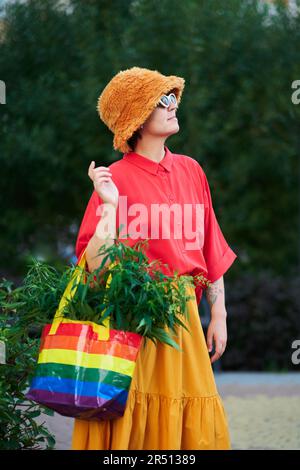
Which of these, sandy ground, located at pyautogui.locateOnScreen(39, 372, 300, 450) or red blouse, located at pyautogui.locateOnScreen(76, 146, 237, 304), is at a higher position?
red blouse, located at pyautogui.locateOnScreen(76, 146, 237, 304)

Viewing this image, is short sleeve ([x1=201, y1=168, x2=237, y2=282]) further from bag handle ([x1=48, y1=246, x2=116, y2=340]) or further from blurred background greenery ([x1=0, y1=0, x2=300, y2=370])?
blurred background greenery ([x1=0, y1=0, x2=300, y2=370])

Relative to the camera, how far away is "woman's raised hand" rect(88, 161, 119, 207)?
3.55 meters

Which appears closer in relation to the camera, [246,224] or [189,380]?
[189,380]

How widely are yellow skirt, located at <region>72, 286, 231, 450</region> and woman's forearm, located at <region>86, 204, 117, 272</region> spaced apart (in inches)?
14.5

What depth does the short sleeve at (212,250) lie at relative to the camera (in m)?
3.96

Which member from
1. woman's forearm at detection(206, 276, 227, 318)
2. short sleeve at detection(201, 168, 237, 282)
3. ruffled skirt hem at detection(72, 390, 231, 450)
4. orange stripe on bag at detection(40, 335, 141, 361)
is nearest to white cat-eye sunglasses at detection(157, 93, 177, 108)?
short sleeve at detection(201, 168, 237, 282)

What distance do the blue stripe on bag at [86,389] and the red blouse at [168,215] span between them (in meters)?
0.55

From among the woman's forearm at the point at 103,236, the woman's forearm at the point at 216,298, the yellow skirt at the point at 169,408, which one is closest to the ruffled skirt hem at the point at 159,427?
the yellow skirt at the point at 169,408
